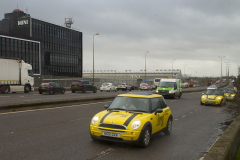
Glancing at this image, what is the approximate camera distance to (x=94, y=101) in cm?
1853

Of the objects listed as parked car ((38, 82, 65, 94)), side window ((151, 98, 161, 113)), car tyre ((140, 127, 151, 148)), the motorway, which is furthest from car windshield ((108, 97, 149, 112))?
parked car ((38, 82, 65, 94))

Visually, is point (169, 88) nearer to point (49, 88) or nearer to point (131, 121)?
point (49, 88)

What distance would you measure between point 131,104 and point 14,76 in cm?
2454

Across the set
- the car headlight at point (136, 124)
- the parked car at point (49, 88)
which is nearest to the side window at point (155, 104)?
the car headlight at point (136, 124)

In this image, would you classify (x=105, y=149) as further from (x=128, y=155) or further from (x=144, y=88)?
(x=144, y=88)

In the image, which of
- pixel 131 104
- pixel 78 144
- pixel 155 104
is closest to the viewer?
pixel 78 144

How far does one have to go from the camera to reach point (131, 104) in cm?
720

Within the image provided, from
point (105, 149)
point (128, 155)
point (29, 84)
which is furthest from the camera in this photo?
point (29, 84)

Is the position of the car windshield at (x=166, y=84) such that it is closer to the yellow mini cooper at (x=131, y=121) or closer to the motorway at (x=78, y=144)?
the motorway at (x=78, y=144)

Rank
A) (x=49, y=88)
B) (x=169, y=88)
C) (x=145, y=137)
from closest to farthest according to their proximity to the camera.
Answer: (x=145, y=137)
(x=169, y=88)
(x=49, y=88)

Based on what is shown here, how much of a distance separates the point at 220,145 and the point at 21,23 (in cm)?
7811

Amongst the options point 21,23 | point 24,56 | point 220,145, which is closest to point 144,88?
point 24,56

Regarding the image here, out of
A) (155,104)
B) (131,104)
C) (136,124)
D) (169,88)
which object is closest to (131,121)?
(136,124)

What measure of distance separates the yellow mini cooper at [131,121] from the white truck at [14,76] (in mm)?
23315
